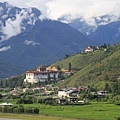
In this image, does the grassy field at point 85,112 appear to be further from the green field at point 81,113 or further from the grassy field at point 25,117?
the grassy field at point 25,117

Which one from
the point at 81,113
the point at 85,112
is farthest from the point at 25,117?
the point at 85,112

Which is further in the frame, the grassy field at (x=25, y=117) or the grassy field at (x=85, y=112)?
the grassy field at (x=25, y=117)

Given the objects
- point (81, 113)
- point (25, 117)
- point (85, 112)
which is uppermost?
point (85, 112)

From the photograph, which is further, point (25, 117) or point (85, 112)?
point (25, 117)

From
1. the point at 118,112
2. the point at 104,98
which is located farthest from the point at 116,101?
the point at 118,112

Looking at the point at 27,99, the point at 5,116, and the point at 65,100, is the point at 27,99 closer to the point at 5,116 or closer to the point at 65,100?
the point at 65,100

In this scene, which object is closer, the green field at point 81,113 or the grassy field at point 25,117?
the green field at point 81,113

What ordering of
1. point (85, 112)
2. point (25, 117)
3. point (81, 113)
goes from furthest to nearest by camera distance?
point (25, 117), point (85, 112), point (81, 113)

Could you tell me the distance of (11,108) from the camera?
15388 cm

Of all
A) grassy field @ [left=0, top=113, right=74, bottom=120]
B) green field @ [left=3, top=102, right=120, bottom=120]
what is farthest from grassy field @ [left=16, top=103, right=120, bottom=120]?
grassy field @ [left=0, top=113, right=74, bottom=120]

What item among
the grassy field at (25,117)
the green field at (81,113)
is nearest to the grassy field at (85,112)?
the green field at (81,113)

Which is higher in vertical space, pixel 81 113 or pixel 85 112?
pixel 85 112

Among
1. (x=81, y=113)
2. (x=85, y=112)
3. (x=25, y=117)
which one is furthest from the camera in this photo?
(x=25, y=117)

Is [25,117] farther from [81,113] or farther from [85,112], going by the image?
[85,112]
